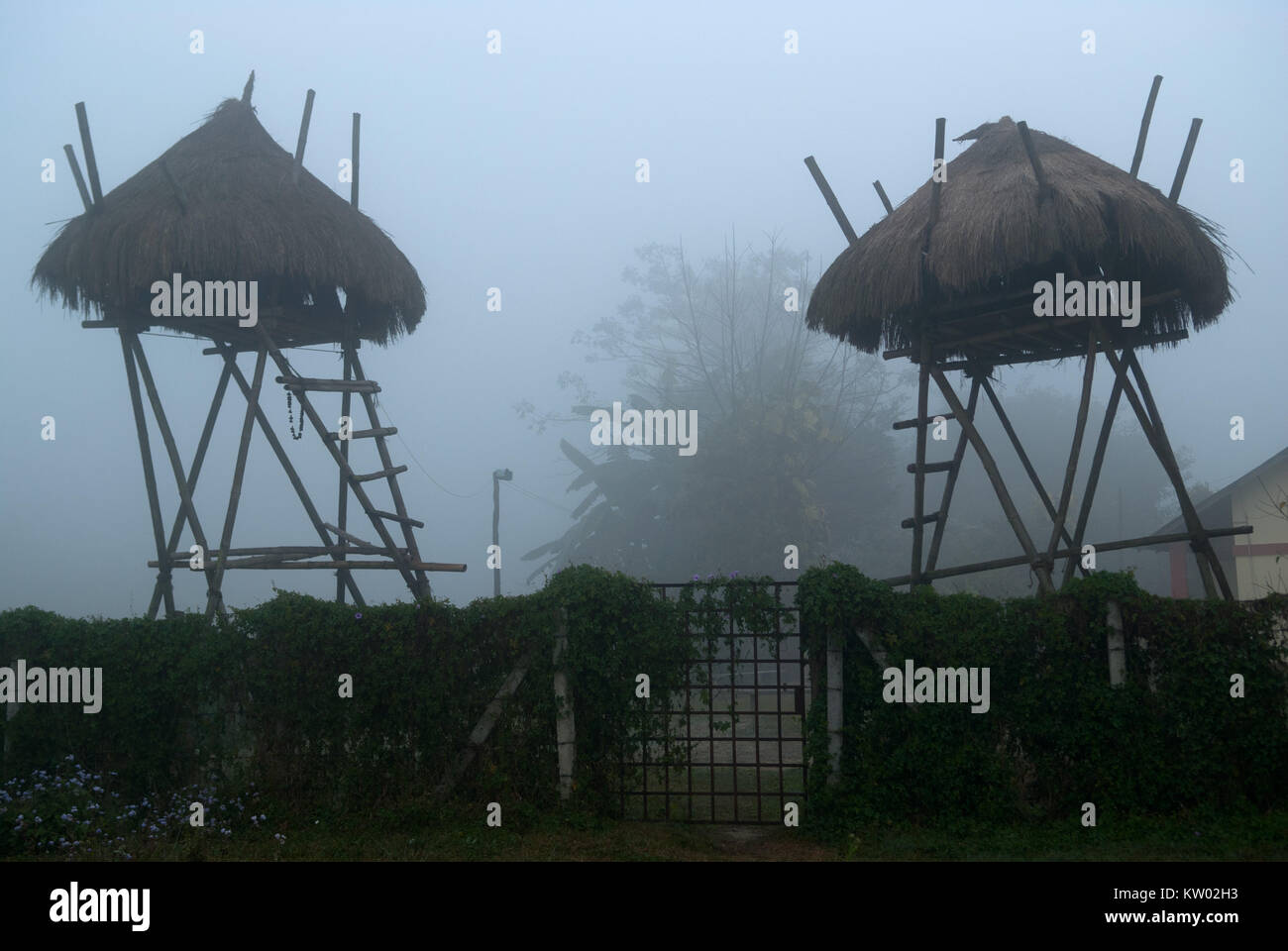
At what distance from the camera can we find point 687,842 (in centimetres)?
779

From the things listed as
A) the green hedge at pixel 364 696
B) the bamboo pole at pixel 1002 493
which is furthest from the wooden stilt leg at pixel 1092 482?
the green hedge at pixel 364 696

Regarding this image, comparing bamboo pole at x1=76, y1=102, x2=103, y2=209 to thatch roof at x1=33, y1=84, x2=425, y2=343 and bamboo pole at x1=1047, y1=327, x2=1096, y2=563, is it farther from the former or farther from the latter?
bamboo pole at x1=1047, y1=327, x2=1096, y2=563

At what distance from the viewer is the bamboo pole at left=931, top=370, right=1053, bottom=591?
9.41m

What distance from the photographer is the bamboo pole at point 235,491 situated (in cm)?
968

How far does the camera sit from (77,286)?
10180mm

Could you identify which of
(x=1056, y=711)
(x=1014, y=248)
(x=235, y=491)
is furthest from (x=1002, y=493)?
(x=235, y=491)

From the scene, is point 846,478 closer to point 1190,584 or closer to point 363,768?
point 1190,584

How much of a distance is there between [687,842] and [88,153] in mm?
8755

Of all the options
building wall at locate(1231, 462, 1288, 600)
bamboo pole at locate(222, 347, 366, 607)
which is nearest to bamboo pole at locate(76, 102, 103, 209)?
bamboo pole at locate(222, 347, 366, 607)

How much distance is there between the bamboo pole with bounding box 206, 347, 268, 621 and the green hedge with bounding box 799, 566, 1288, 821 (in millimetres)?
5557

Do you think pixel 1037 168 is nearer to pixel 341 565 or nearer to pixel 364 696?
pixel 364 696
